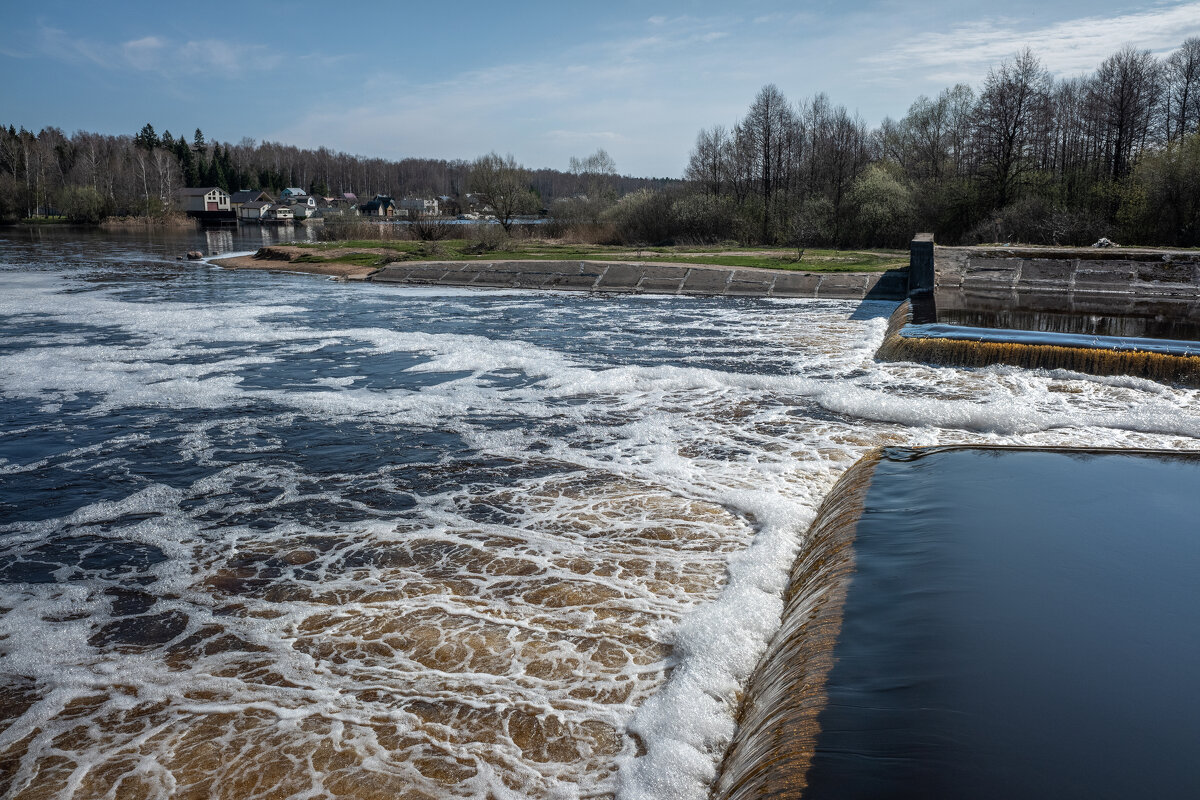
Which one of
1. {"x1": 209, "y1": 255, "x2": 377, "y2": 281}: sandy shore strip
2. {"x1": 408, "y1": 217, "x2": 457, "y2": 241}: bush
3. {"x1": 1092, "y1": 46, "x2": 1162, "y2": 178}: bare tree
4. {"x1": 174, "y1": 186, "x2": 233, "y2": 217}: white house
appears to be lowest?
{"x1": 209, "y1": 255, "x2": 377, "y2": 281}: sandy shore strip

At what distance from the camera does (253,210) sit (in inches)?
4166

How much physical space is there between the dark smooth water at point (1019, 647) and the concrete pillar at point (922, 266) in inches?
515

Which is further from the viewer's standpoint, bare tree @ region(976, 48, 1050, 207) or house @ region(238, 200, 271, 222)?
house @ region(238, 200, 271, 222)

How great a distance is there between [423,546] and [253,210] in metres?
114

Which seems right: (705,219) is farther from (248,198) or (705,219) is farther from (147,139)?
(147,139)

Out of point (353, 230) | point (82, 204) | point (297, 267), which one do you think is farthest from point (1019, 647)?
point (82, 204)

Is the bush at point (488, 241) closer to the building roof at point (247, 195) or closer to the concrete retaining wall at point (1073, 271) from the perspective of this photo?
the concrete retaining wall at point (1073, 271)

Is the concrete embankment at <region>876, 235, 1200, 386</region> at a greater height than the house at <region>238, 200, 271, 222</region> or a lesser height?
lesser

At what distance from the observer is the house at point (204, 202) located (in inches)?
3863

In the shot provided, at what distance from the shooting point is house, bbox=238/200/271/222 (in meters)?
105

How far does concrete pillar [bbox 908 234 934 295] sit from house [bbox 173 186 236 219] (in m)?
97.4

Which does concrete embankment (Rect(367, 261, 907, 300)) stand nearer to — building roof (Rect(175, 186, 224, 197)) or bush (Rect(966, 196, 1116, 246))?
bush (Rect(966, 196, 1116, 246))

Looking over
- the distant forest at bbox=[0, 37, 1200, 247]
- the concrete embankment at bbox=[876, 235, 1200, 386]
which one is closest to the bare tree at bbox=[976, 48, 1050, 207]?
the distant forest at bbox=[0, 37, 1200, 247]

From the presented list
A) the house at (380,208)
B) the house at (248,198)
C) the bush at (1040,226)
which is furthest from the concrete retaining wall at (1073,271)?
the house at (248,198)
